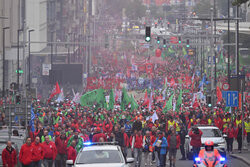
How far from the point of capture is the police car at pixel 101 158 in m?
16.4

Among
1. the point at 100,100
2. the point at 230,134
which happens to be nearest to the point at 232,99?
the point at 230,134

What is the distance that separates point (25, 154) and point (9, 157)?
3.25 ft

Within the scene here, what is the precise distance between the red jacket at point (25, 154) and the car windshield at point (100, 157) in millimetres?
2781

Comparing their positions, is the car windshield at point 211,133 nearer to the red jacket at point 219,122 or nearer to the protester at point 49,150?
the red jacket at point 219,122

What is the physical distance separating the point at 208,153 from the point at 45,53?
9280 centimetres

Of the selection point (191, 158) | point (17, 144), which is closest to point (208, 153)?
point (17, 144)

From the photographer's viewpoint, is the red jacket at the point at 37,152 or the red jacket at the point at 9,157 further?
the red jacket at the point at 37,152

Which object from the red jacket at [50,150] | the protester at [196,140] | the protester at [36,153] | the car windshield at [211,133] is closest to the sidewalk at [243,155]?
the car windshield at [211,133]

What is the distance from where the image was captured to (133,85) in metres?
84.4

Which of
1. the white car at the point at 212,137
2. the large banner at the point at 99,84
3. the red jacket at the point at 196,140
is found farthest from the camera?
the large banner at the point at 99,84

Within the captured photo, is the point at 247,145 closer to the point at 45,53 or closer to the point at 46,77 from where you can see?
the point at 46,77

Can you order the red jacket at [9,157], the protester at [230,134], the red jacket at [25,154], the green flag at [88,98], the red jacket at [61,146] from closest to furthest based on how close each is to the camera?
1. the red jacket at [9,157]
2. the red jacket at [25,154]
3. the red jacket at [61,146]
4. the protester at [230,134]
5. the green flag at [88,98]

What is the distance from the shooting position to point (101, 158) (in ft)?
55.3

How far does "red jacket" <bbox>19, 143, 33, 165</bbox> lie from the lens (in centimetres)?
1948
